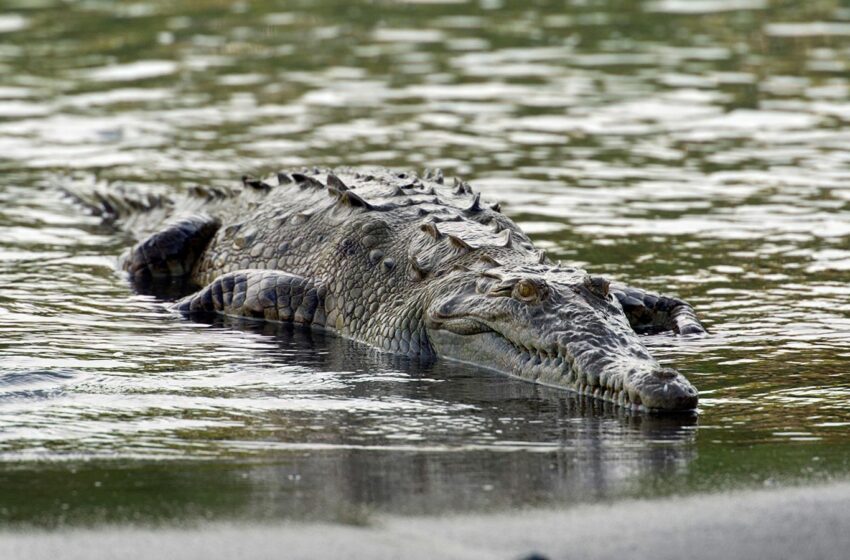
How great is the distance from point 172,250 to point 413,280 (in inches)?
87.3

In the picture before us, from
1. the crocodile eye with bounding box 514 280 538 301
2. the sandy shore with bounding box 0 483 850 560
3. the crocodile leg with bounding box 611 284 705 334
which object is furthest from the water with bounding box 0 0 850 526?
the crocodile eye with bounding box 514 280 538 301

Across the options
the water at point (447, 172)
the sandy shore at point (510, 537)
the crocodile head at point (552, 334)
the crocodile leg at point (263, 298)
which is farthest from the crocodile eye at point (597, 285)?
the sandy shore at point (510, 537)

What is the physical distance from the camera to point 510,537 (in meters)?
4.18

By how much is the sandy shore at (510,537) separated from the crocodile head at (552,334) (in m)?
1.50

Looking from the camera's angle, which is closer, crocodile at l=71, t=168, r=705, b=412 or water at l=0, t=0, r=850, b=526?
water at l=0, t=0, r=850, b=526

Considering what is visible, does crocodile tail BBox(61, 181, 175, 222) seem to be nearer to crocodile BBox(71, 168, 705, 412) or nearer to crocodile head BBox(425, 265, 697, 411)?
crocodile BBox(71, 168, 705, 412)

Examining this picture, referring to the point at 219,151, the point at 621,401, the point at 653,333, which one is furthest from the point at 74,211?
the point at 621,401

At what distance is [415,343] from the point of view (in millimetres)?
7312

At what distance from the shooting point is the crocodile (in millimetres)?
6520

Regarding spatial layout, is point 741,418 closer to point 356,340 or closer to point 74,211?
point 356,340

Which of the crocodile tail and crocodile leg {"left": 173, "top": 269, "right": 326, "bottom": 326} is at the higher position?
the crocodile tail

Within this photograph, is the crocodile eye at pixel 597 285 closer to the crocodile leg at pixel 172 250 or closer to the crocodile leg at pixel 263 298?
the crocodile leg at pixel 263 298

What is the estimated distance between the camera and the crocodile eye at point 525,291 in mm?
6762

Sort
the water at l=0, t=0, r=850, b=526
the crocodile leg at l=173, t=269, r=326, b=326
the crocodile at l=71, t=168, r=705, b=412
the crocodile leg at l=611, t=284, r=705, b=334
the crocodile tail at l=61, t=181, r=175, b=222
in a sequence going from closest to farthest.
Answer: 1. the water at l=0, t=0, r=850, b=526
2. the crocodile at l=71, t=168, r=705, b=412
3. the crocodile leg at l=611, t=284, r=705, b=334
4. the crocodile leg at l=173, t=269, r=326, b=326
5. the crocodile tail at l=61, t=181, r=175, b=222
